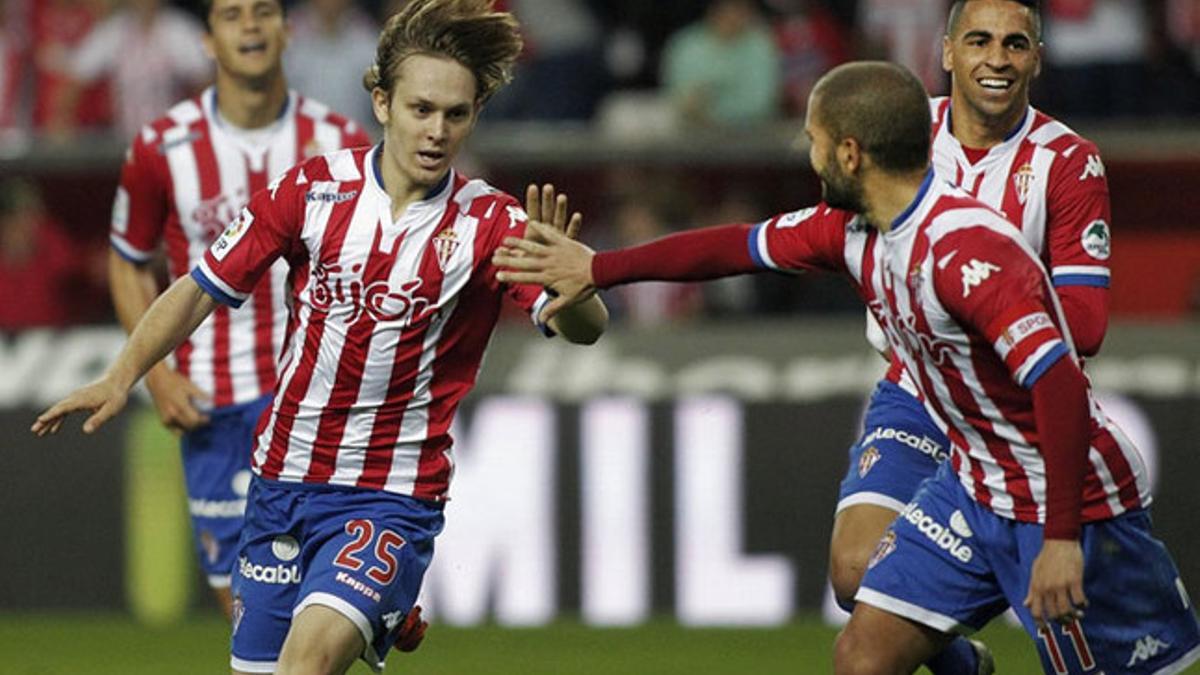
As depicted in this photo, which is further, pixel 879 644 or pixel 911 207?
pixel 879 644

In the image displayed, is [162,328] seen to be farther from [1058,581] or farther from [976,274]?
[1058,581]

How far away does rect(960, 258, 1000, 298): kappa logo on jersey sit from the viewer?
205 inches

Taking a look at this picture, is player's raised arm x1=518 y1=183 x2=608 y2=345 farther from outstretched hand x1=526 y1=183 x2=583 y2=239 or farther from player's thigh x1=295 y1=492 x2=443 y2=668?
player's thigh x1=295 y1=492 x2=443 y2=668

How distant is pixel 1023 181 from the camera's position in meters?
6.15

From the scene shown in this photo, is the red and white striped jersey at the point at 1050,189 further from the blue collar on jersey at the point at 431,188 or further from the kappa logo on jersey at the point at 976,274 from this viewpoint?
the blue collar on jersey at the point at 431,188

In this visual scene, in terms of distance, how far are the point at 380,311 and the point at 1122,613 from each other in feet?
6.62

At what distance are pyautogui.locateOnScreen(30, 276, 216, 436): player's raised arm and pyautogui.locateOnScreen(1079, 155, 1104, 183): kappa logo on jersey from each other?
2.31 m

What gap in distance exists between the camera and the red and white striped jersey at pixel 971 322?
5207mm

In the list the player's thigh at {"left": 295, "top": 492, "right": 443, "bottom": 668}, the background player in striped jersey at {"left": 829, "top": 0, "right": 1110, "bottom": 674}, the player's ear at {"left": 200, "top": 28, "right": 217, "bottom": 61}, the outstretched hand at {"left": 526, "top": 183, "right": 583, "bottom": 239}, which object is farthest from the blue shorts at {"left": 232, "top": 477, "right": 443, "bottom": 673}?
the player's ear at {"left": 200, "top": 28, "right": 217, "bottom": 61}

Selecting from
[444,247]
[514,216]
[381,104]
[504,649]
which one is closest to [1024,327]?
[514,216]

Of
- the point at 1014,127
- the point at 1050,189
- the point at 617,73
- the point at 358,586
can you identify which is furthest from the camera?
the point at 617,73

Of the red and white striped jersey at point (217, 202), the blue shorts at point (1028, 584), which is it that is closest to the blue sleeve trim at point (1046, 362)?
the blue shorts at point (1028, 584)

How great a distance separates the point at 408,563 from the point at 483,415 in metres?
4.62

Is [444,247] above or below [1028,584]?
above
